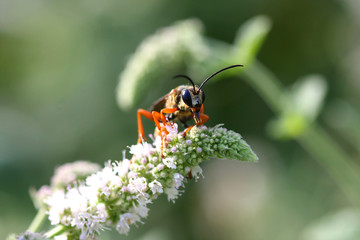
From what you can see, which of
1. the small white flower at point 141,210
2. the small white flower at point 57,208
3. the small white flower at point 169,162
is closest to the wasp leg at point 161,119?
the small white flower at point 169,162

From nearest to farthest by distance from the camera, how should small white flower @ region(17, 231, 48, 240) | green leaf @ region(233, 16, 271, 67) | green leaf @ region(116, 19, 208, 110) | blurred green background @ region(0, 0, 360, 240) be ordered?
1. small white flower @ region(17, 231, 48, 240)
2. green leaf @ region(116, 19, 208, 110)
3. green leaf @ region(233, 16, 271, 67)
4. blurred green background @ region(0, 0, 360, 240)

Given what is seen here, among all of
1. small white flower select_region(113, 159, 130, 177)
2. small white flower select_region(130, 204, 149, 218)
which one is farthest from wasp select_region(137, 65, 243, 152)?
small white flower select_region(130, 204, 149, 218)

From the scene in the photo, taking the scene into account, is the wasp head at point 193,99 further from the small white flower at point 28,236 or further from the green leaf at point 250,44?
the green leaf at point 250,44

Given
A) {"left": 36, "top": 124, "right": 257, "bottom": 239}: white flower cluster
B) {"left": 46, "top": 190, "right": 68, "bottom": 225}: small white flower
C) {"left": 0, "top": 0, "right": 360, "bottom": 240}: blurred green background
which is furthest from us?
{"left": 0, "top": 0, "right": 360, "bottom": 240}: blurred green background

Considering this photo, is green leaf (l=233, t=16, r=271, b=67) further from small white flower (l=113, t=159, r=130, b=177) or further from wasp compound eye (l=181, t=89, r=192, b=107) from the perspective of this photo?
Answer: small white flower (l=113, t=159, r=130, b=177)

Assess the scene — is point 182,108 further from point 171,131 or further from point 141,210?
point 141,210

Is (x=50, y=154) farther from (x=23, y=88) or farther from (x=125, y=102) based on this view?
(x=125, y=102)
